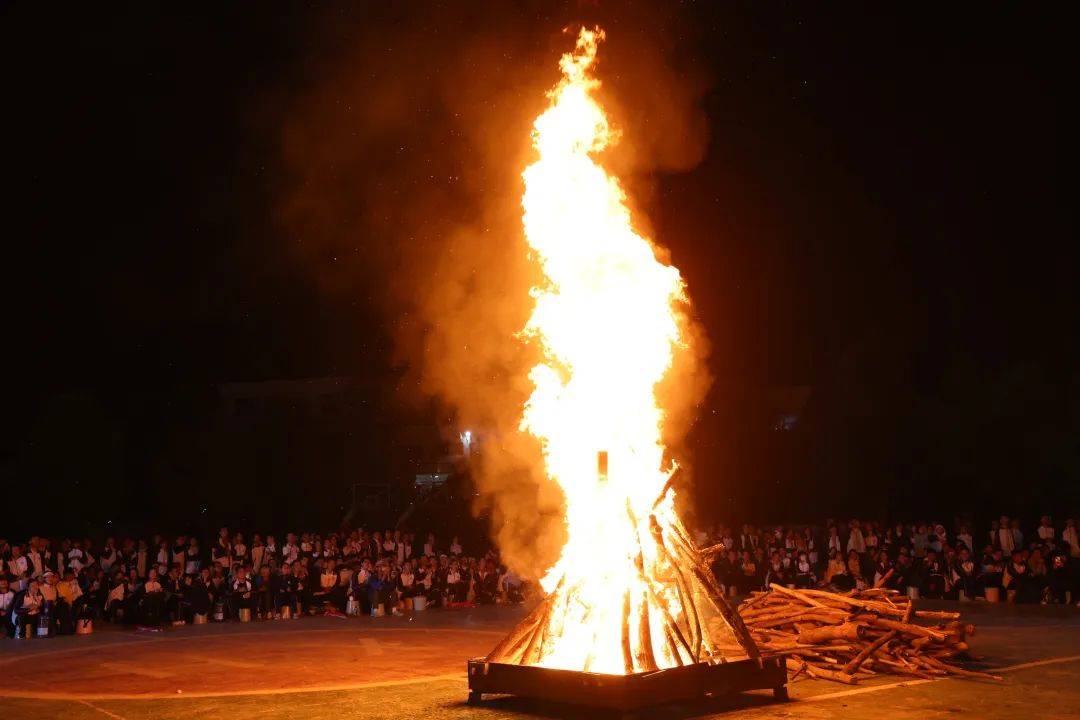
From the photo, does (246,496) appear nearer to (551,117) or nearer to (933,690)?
(551,117)

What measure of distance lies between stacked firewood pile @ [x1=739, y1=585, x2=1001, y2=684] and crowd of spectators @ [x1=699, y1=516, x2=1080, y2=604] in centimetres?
759

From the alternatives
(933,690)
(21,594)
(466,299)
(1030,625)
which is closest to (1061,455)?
(1030,625)

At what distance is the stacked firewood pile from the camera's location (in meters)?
13.3

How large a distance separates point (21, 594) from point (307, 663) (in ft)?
23.1

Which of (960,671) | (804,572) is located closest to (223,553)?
(804,572)

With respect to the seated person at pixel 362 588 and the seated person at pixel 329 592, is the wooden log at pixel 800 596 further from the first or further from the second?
the seated person at pixel 329 592

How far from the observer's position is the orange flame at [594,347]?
12117 millimetres

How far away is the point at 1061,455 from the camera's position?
1230 inches

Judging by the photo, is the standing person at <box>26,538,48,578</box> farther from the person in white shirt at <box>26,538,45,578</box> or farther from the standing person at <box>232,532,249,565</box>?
the standing person at <box>232,532,249,565</box>

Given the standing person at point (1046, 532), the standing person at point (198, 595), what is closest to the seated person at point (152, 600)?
the standing person at point (198, 595)

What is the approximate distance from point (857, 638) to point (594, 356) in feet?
15.9

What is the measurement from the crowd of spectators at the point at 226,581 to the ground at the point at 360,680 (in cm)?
83

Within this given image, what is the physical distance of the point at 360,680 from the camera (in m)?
13.8

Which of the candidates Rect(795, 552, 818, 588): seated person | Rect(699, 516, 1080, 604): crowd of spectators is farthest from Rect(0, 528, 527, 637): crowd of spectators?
Rect(795, 552, 818, 588): seated person
